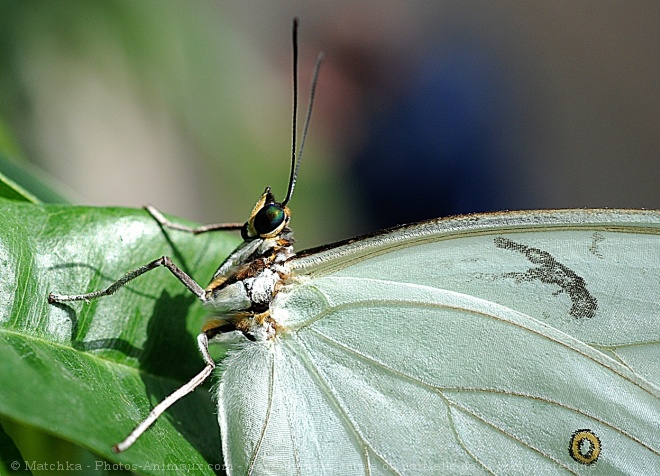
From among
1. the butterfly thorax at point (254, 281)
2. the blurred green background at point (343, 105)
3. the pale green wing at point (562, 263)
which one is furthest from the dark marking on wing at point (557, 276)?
the blurred green background at point (343, 105)

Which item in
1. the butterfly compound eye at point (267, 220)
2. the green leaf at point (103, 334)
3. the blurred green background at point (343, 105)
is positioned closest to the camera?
the green leaf at point (103, 334)

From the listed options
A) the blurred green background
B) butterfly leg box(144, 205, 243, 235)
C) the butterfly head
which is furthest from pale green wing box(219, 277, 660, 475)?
the blurred green background

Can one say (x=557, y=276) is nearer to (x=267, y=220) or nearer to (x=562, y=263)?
(x=562, y=263)

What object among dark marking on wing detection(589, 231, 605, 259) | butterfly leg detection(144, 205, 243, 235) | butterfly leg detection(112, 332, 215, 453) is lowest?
butterfly leg detection(112, 332, 215, 453)

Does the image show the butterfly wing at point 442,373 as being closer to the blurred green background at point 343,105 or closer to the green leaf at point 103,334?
the green leaf at point 103,334

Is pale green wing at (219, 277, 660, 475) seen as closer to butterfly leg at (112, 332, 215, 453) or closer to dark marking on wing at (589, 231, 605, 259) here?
butterfly leg at (112, 332, 215, 453)

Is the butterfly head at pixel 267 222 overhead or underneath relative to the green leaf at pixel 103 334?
overhead

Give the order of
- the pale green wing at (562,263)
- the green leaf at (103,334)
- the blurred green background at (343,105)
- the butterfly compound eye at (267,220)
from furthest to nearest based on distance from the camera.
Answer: the blurred green background at (343,105) < the butterfly compound eye at (267,220) < the pale green wing at (562,263) < the green leaf at (103,334)
